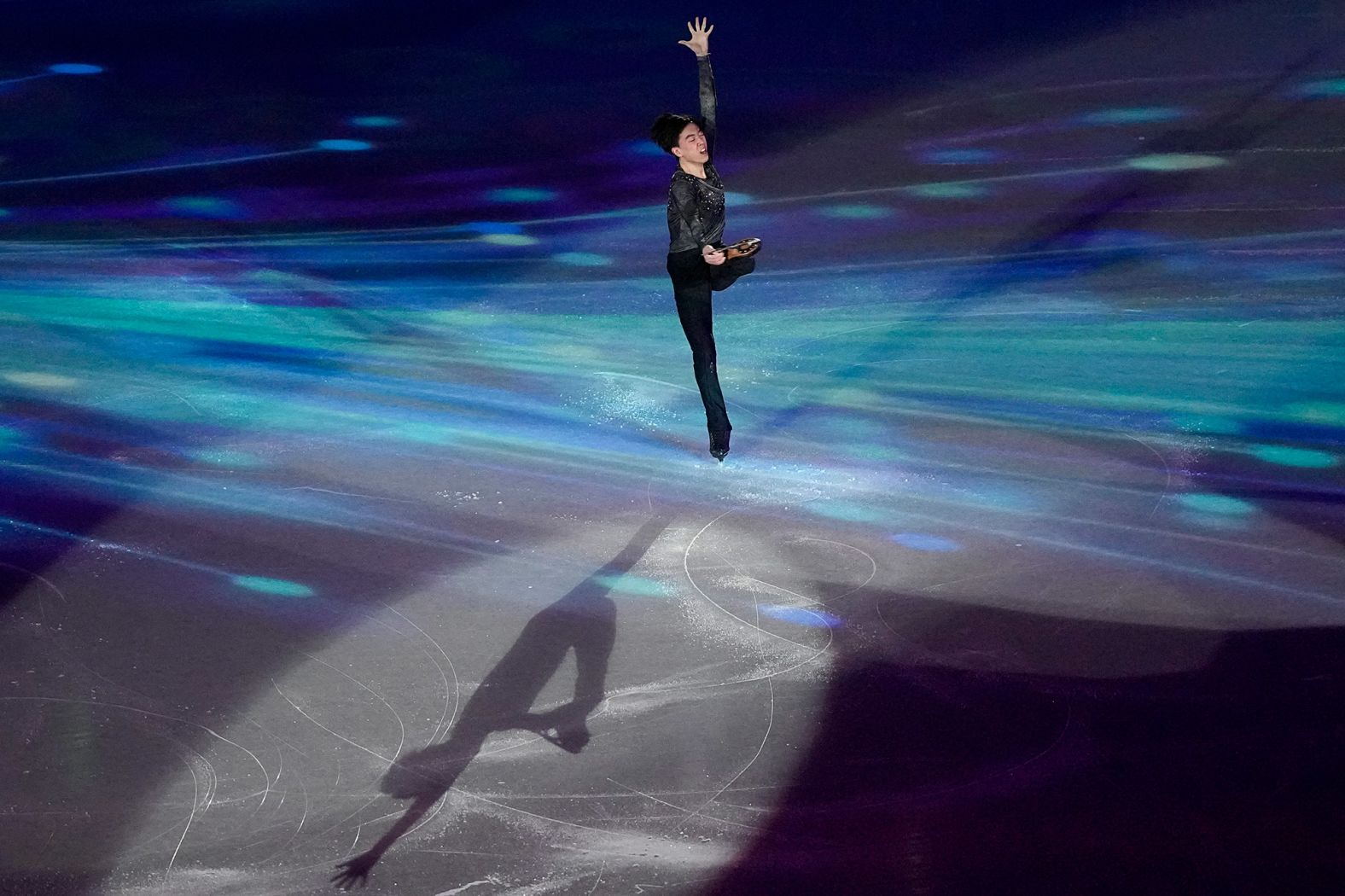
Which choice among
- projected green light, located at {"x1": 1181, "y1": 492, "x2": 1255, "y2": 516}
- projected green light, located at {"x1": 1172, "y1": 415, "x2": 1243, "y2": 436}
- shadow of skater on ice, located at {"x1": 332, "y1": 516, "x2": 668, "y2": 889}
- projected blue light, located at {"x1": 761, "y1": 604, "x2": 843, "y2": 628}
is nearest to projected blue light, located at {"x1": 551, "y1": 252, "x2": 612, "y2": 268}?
projected green light, located at {"x1": 1172, "y1": 415, "x2": 1243, "y2": 436}

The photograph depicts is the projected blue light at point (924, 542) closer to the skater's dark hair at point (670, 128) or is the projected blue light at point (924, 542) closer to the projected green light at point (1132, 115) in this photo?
the skater's dark hair at point (670, 128)

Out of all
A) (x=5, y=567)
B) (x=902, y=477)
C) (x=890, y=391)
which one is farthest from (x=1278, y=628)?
(x=5, y=567)

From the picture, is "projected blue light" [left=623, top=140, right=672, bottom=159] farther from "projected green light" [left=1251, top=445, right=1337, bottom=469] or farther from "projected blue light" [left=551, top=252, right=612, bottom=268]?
"projected green light" [left=1251, top=445, right=1337, bottom=469]

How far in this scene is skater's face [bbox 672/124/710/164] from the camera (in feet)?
17.7

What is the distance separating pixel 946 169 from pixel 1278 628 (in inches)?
209

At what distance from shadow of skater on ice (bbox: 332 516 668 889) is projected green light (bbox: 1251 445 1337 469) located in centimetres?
270

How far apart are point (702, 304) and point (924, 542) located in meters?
1.27

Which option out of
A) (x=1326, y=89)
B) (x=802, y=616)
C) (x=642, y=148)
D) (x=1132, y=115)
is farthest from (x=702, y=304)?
(x=1326, y=89)

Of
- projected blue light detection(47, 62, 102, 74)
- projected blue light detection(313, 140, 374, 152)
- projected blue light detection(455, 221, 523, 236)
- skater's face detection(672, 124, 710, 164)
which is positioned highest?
projected blue light detection(47, 62, 102, 74)

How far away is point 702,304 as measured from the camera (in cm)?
556

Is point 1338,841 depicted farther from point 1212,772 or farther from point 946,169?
Answer: point 946,169

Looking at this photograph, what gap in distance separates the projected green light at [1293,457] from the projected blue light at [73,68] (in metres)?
8.57

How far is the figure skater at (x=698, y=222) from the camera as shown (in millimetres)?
5398

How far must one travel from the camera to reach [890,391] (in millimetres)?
6730
